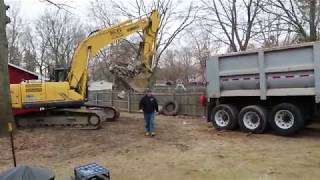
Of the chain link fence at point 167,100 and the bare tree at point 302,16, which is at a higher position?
the bare tree at point 302,16

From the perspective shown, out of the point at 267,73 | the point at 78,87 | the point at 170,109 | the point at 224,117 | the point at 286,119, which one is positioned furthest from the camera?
the point at 170,109

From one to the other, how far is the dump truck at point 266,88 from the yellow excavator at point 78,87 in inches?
133

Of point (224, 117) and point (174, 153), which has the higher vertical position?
point (224, 117)

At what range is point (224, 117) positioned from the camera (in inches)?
637

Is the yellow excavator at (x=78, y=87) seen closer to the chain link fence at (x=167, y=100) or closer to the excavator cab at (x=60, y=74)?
the excavator cab at (x=60, y=74)

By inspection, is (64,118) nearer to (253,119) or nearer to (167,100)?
(253,119)

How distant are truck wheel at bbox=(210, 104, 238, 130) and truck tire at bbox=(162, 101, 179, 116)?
7146 millimetres

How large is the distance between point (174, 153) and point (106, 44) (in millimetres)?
7938

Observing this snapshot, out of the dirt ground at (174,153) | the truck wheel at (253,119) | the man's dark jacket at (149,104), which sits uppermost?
the man's dark jacket at (149,104)

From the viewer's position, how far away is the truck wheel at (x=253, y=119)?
14.8m

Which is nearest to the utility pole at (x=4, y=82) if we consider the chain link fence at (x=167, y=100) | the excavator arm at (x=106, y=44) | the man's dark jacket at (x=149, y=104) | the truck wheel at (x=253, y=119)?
the excavator arm at (x=106, y=44)

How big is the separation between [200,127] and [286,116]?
13.1 feet

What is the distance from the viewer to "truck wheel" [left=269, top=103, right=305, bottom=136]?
45.8 feet

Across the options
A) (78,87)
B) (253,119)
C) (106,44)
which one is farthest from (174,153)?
(106,44)
